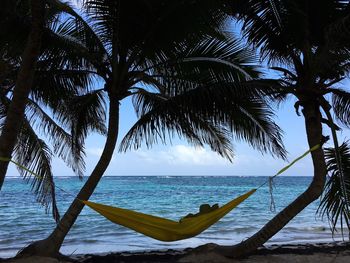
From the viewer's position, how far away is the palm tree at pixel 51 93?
527 centimetres

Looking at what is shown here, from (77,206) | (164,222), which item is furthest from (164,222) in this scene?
(77,206)

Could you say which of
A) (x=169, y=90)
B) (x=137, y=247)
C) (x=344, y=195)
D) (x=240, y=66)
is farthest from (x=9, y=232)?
(x=344, y=195)

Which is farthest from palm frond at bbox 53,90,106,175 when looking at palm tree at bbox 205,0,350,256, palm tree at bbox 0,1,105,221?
palm tree at bbox 205,0,350,256

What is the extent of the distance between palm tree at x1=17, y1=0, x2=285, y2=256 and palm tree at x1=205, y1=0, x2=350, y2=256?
44 cm

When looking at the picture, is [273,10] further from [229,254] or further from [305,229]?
[305,229]

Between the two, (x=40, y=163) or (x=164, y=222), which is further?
(x=40, y=163)

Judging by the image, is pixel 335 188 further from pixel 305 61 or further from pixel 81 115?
Result: pixel 81 115

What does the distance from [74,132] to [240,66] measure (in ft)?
9.49

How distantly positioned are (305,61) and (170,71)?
189 centimetres

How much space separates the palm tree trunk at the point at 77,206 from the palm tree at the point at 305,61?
78.5 inches

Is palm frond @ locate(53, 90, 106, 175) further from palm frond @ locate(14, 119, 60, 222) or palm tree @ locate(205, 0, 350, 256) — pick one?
palm tree @ locate(205, 0, 350, 256)

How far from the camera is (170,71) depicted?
19.7 feet

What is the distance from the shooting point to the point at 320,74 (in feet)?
16.4

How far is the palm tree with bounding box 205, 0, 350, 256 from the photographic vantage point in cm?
493
